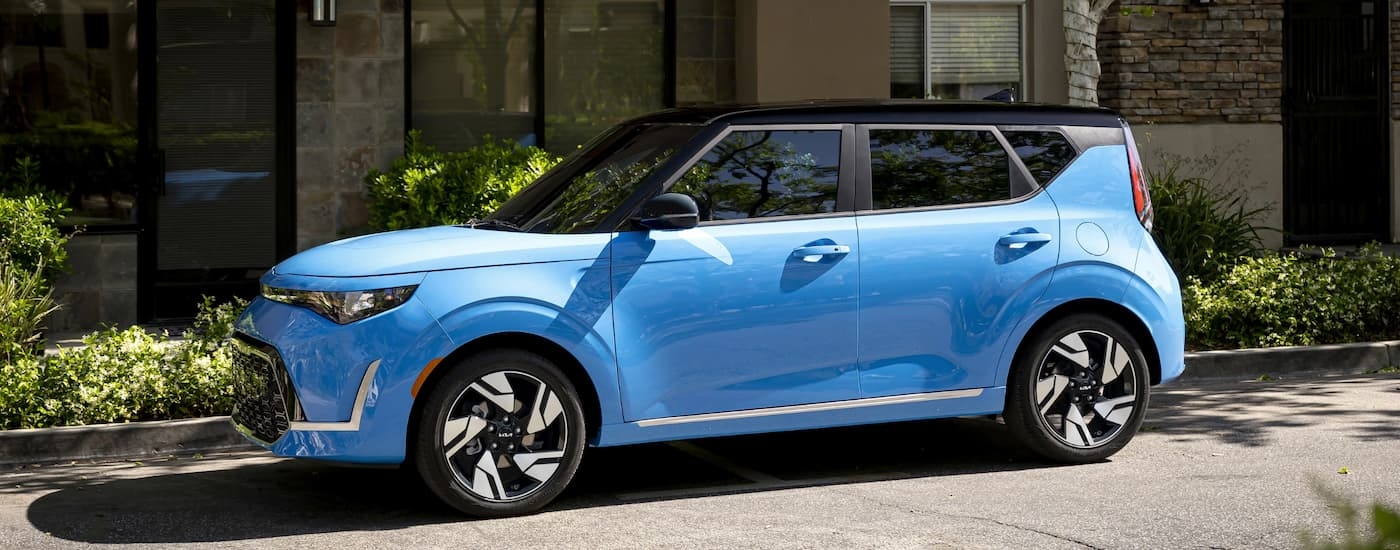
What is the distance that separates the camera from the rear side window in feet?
25.3

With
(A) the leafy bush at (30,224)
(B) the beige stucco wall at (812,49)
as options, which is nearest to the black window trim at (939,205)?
(A) the leafy bush at (30,224)

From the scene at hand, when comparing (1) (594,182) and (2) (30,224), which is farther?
(2) (30,224)

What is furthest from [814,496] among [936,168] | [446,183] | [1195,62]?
[1195,62]

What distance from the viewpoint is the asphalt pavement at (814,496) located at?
6242mm

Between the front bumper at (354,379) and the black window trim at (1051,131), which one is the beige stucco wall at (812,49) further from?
the front bumper at (354,379)

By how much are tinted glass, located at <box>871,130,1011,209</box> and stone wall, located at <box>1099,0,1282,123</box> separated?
1103 centimetres

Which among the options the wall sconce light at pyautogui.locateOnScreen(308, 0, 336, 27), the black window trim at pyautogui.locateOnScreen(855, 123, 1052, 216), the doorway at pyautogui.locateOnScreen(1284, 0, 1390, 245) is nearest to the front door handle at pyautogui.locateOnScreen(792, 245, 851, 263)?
the black window trim at pyautogui.locateOnScreen(855, 123, 1052, 216)

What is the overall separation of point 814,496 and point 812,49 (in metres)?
7.92

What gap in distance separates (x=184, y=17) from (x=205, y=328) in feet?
12.4

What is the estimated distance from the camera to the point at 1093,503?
267 inches

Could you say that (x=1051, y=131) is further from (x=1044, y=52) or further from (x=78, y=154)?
(x=1044, y=52)

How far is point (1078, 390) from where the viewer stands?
764 cm

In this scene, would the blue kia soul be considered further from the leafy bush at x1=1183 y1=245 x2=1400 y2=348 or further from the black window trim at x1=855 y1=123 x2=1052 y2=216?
the leafy bush at x1=1183 y1=245 x2=1400 y2=348

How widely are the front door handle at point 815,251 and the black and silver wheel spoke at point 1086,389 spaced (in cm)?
115
